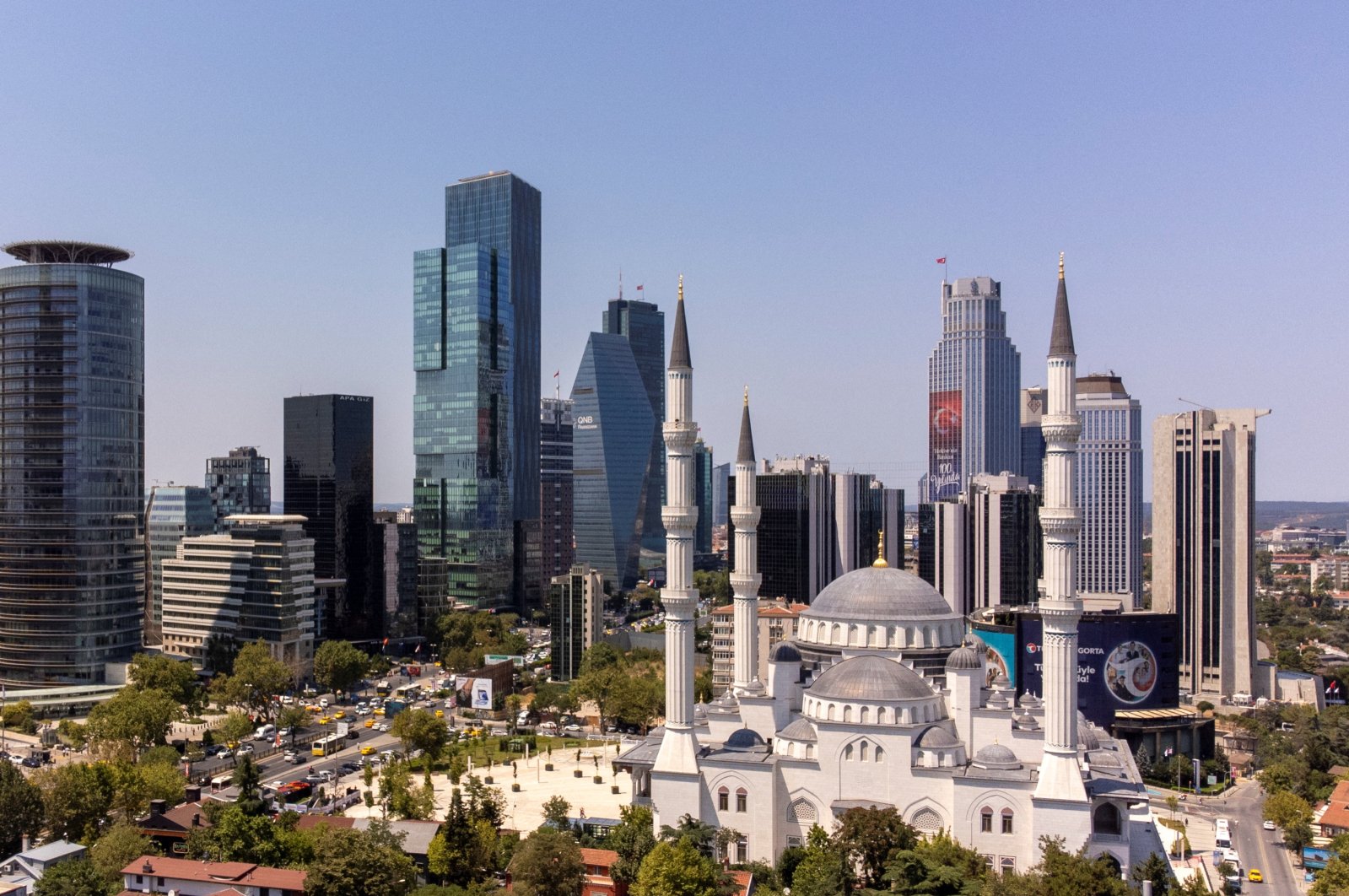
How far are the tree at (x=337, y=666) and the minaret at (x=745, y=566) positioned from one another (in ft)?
155

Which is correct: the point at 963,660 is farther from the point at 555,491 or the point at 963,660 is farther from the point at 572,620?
the point at 555,491

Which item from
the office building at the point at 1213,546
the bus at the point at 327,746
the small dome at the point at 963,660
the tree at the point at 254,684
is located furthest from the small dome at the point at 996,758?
the office building at the point at 1213,546

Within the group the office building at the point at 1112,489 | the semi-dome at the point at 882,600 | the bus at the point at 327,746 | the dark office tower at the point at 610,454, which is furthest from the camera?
the dark office tower at the point at 610,454

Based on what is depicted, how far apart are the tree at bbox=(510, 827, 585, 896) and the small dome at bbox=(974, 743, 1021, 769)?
18.3 meters

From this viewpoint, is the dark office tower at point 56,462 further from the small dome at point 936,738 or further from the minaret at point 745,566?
the small dome at point 936,738

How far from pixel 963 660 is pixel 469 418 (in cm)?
10891

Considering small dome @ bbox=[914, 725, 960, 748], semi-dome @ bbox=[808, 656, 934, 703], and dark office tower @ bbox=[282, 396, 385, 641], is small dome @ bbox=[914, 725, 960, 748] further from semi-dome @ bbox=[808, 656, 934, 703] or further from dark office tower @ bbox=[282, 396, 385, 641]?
dark office tower @ bbox=[282, 396, 385, 641]

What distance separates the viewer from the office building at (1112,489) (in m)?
150

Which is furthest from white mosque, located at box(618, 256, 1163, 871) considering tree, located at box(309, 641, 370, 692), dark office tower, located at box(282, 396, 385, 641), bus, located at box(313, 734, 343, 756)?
dark office tower, located at box(282, 396, 385, 641)

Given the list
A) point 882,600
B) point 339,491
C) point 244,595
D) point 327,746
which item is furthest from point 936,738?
point 339,491

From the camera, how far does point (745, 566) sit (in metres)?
64.5

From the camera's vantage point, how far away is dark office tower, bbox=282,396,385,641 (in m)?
124

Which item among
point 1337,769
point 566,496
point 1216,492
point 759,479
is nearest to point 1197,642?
point 1216,492

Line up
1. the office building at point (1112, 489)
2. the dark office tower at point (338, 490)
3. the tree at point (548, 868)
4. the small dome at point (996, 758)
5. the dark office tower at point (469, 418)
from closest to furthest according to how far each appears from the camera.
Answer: the tree at point (548, 868)
the small dome at point (996, 758)
the dark office tower at point (338, 490)
the office building at point (1112, 489)
the dark office tower at point (469, 418)
